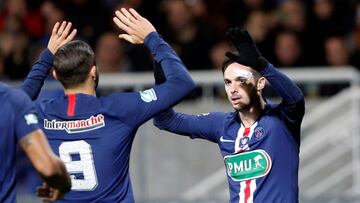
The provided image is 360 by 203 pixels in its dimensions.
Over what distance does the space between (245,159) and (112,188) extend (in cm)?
106

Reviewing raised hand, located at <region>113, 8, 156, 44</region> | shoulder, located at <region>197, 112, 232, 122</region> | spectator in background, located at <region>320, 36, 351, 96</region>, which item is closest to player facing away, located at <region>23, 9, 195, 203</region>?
raised hand, located at <region>113, 8, 156, 44</region>

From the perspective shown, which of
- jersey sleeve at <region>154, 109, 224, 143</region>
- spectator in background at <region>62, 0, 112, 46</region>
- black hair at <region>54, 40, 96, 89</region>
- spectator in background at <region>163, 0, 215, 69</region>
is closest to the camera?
black hair at <region>54, 40, 96, 89</region>

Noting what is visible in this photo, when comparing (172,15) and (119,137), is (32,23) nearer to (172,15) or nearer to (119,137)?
(172,15)

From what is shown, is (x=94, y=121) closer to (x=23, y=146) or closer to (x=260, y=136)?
(x=23, y=146)

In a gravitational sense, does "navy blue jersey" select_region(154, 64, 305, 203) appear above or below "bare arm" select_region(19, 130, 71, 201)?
below

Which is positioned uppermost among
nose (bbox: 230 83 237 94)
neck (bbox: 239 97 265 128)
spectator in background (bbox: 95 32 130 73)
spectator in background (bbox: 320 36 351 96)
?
nose (bbox: 230 83 237 94)

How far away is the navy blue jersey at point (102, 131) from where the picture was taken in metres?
6.47

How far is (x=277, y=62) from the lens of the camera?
41.8 ft

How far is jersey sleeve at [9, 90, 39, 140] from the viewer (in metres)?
5.59

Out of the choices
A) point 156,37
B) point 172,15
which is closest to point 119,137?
point 156,37

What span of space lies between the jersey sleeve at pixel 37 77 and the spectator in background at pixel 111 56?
5.77m

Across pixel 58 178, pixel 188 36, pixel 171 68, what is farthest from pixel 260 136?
pixel 188 36

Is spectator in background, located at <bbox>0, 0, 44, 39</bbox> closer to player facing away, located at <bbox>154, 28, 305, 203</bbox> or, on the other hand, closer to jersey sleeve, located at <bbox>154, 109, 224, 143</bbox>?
jersey sleeve, located at <bbox>154, 109, 224, 143</bbox>

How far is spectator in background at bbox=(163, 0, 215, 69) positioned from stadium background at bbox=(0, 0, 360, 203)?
13 mm
